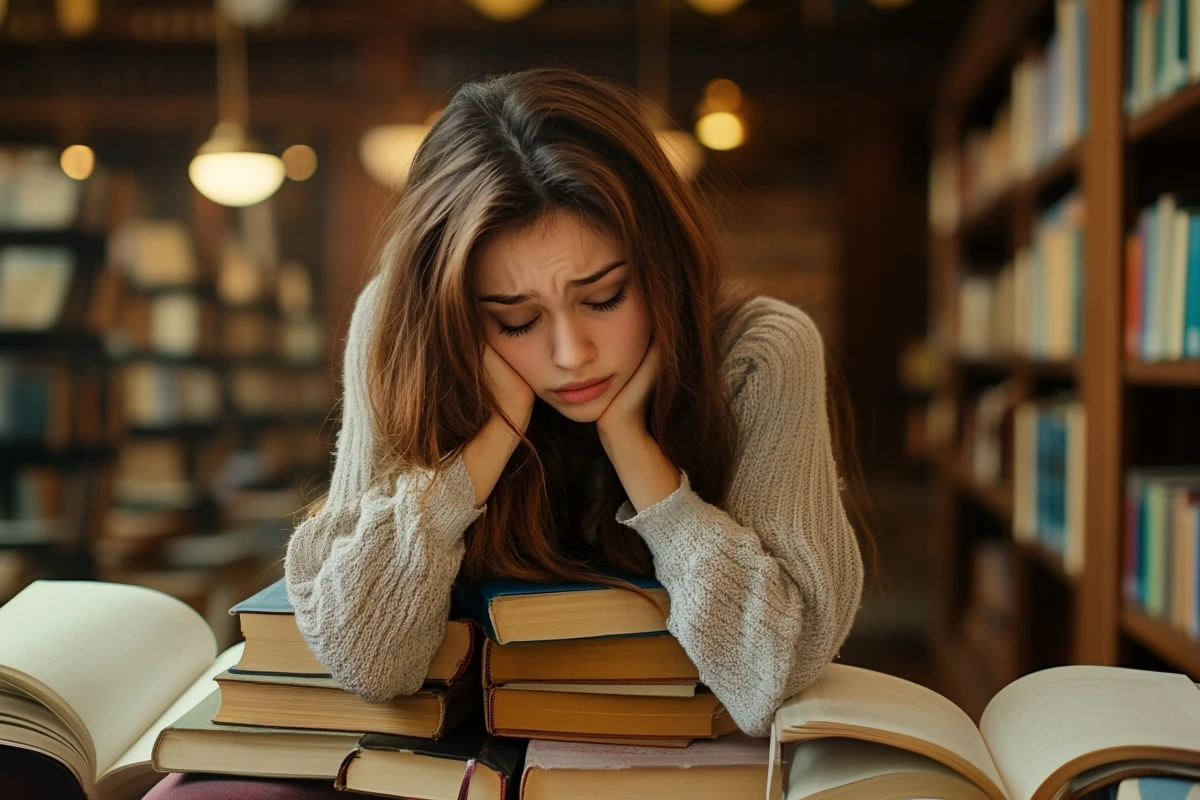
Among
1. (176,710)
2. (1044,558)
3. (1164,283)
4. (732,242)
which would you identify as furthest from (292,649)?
(1044,558)

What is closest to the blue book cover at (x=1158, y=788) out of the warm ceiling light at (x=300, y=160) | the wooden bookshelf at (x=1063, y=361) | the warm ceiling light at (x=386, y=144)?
the wooden bookshelf at (x=1063, y=361)

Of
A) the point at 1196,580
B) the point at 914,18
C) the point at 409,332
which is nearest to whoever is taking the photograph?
the point at 409,332

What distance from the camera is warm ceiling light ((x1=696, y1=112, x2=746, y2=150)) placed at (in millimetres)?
4724

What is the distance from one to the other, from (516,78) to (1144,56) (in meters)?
1.28

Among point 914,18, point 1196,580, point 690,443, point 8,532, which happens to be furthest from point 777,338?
point 914,18

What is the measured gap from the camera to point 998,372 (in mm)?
3830

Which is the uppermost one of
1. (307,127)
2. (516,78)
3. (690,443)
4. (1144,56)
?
(307,127)

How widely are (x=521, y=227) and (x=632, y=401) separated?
19 cm

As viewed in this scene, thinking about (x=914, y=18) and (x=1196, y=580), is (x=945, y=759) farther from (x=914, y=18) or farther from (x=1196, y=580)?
(x=914, y=18)

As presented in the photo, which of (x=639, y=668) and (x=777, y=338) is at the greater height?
(x=777, y=338)

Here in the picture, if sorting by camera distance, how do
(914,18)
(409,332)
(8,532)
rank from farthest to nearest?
(914,18)
(8,532)
(409,332)

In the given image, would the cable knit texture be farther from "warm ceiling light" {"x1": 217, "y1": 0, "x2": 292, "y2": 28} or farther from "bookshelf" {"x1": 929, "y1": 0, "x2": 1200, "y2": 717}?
"warm ceiling light" {"x1": 217, "y1": 0, "x2": 292, "y2": 28}

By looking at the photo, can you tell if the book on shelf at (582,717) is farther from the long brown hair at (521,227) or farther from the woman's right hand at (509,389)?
the woman's right hand at (509,389)

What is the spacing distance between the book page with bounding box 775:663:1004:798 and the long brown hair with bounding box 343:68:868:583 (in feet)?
0.68
